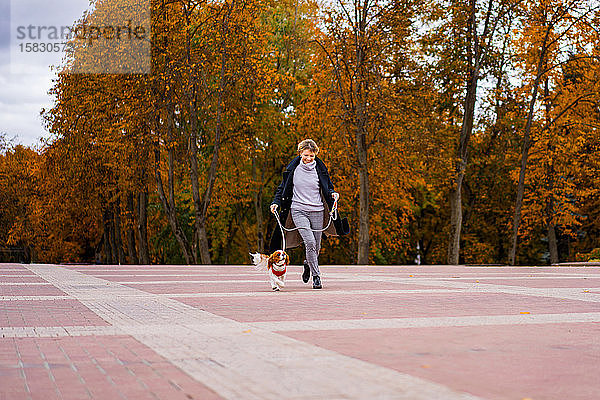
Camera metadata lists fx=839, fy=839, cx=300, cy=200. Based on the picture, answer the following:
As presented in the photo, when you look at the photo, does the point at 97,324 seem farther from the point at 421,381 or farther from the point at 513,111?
the point at 513,111

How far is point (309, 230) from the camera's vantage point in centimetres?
1195

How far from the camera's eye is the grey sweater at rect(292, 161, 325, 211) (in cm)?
1204

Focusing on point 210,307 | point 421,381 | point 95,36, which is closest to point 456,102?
point 95,36

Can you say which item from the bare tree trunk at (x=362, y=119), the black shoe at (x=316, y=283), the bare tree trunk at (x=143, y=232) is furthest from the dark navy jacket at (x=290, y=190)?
the bare tree trunk at (x=143, y=232)

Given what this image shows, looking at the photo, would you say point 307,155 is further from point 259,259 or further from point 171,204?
point 171,204

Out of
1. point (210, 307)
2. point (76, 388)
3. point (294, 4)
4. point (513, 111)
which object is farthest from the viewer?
point (294, 4)

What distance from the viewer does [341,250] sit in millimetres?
43281

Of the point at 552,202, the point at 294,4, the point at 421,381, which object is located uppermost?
the point at 294,4

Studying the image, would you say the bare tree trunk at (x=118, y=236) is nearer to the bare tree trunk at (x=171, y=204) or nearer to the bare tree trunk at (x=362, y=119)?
the bare tree trunk at (x=171, y=204)

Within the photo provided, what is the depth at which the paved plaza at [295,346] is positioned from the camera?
4523mm

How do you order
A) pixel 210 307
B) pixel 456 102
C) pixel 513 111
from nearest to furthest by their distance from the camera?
pixel 210 307 < pixel 456 102 < pixel 513 111

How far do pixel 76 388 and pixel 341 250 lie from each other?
39.0m

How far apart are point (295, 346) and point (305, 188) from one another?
6.23 metres

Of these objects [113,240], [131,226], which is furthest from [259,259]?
[113,240]
